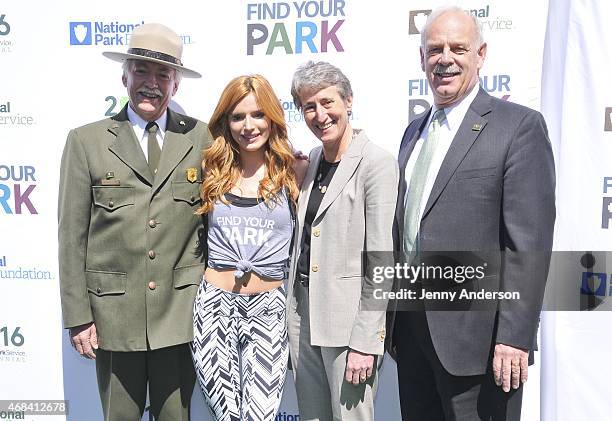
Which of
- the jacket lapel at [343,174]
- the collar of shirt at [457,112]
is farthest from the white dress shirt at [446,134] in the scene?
the jacket lapel at [343,174]

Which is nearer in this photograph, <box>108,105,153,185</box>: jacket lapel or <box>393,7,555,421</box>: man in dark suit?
<box>393,7,555,421</box>: man in dark suit

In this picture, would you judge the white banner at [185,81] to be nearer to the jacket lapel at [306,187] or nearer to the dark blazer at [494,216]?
the jacket lapel at [306,187]

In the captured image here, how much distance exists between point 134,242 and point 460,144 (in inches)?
53.2

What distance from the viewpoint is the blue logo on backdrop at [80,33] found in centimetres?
308

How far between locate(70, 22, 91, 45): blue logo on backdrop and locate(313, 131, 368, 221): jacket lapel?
1.84m

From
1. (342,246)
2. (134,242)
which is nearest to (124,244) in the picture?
(134,242)

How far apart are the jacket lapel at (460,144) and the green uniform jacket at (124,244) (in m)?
1.02

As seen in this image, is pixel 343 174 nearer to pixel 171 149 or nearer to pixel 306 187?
pixel 306 187

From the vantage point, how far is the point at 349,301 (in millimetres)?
2070

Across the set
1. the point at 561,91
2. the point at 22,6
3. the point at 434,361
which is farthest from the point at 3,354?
the point at 561,91

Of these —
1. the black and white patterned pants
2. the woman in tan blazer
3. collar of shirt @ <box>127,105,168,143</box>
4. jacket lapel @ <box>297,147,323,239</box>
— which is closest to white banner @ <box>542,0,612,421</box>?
the woman in tan blazer

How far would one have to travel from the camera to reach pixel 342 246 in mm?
2064

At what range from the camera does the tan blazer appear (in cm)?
201

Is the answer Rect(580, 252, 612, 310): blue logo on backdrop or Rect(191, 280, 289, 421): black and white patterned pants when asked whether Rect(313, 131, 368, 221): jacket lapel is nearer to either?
Rect(191, 280, 289, 421): black and white patterned pants
